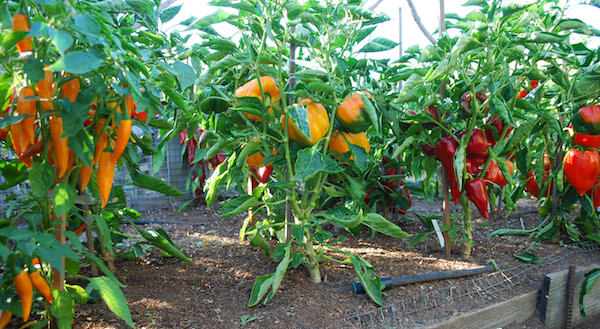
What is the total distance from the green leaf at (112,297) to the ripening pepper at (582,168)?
74.5 inches

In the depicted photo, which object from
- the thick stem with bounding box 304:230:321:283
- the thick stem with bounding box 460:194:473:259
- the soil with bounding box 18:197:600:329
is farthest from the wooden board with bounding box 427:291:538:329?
the thick stem with bounding box 304:230:321:283

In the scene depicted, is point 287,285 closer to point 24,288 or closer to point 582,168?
point 24,288

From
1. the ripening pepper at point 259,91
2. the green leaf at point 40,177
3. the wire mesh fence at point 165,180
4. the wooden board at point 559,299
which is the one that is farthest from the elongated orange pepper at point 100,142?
the wire mesh fence at point 165,180

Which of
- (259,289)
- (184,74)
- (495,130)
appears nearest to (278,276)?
(259,289)

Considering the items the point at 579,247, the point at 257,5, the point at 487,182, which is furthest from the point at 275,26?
the point at 579,247

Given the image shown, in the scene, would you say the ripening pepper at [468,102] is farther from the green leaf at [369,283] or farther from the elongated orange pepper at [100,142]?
the elongated orange pepper at [100,142]

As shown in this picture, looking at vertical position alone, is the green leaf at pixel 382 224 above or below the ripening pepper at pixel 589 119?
below

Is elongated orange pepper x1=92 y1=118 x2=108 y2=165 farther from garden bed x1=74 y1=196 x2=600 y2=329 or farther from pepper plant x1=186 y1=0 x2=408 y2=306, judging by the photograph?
garden bed x1=74 y1=196 x2=600 y2=329

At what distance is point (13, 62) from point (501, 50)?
1418mm

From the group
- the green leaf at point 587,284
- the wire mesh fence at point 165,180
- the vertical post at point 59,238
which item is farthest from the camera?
the wire mesh fence at point 165,180

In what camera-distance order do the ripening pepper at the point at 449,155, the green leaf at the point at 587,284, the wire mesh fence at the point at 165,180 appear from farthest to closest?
the wire mesh fence at the point at 165,180 < the green leaf at the point at 587,284 < the ripening pepper at the point at 449,155

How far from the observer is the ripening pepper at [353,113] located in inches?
51.3

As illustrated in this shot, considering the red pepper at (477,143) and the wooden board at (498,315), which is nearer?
the wooden board at (498,315)

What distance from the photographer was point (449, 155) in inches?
64.6
